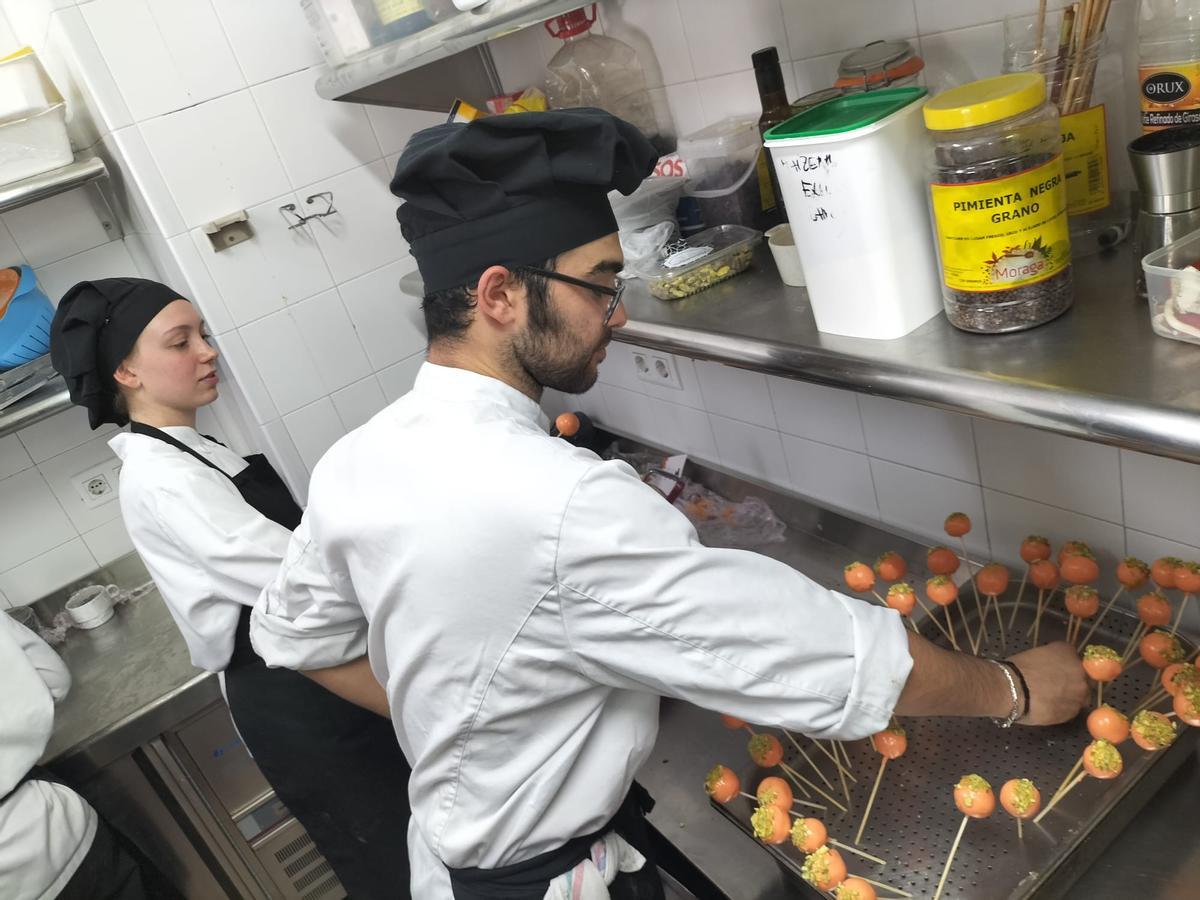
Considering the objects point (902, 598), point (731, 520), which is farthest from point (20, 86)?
point (902, 598)

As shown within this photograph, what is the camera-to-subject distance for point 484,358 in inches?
38.9

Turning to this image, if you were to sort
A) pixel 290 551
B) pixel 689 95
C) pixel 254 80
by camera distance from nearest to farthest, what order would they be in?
1. pixel 290 551
2. pixel 689 95
3. pixel 254 80

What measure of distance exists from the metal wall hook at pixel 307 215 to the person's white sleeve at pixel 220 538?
71 centimetres

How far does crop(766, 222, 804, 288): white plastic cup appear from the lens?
1157 mm

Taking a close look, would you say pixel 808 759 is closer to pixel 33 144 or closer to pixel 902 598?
pixel 902 598

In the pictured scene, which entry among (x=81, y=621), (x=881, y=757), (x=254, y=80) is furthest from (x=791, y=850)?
(x=81, y=621)

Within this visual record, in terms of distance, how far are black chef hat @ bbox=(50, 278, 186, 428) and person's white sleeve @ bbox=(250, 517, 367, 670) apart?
0.68 m

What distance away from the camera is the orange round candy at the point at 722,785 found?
3.52 ft

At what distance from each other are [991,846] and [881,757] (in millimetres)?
188

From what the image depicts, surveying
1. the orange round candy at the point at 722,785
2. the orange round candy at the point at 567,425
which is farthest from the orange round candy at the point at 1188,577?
the orange round candy at the point at 567,425

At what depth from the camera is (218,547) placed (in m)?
1.53

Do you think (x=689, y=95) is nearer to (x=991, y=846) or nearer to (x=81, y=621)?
(x=991, y=846)

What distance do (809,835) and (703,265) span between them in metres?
0.77

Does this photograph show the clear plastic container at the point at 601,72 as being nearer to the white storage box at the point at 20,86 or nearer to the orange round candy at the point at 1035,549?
the orange round candy at the point at 1035,549
